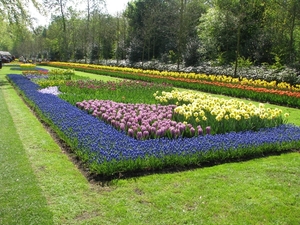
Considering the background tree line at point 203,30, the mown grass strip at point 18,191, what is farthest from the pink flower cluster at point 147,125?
the background tree line at point 203,30

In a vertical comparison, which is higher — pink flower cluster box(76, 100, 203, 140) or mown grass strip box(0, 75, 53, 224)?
pink flower cluster box(76, 100, 203, 140)

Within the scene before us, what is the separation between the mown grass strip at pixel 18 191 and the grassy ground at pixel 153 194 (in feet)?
0.04

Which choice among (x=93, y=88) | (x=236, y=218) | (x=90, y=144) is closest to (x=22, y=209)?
(x=90, y=144)

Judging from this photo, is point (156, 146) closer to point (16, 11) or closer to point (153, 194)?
point (153, 194)

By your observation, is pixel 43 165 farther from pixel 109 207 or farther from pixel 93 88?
pixel 93 88

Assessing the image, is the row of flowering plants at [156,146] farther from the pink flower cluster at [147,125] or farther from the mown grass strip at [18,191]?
the mown grass strip at [18,191]

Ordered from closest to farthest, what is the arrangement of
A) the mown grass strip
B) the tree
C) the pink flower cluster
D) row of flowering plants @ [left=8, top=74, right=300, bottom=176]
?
the mown grass strip → row of flowering plants @ [left=8, top=74, right=300, bottom=176] → the pink flower cluster → the tree

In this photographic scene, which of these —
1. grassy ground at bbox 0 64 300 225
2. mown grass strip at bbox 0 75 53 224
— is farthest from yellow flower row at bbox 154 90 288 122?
mown grass strip at bbox 0 75 53 224

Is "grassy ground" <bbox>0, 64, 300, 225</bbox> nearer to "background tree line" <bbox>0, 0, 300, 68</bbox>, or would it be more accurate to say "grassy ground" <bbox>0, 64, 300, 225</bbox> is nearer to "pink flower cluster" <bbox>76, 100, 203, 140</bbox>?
"pink flower cluster" <bbox>76, 100, 203, 140</bbox>

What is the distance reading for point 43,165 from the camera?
16.6ft

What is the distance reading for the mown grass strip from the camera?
3.44 metres

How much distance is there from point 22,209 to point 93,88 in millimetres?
9044

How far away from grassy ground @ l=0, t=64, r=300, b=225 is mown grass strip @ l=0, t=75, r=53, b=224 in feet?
0.04

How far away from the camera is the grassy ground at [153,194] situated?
350 centimetres
